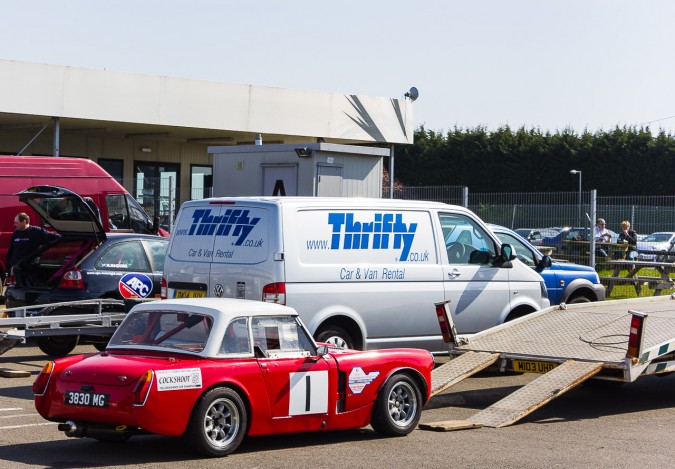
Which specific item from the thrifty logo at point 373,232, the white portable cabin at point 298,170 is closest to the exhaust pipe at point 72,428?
the thrifty logo at point 373,232

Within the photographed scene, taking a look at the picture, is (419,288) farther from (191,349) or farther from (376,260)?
(191,349)

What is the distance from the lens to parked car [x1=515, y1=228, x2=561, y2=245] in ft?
86.0

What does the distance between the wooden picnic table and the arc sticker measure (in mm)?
10210

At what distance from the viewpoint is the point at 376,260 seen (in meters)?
13.0

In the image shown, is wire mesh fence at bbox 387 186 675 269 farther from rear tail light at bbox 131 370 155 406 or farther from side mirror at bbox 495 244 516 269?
rear tail light at bbox 131 370 155 406

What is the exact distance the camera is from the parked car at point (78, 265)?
49.6 feet

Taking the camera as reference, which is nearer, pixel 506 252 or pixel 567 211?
pixel 506 252

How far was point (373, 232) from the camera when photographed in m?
13.1

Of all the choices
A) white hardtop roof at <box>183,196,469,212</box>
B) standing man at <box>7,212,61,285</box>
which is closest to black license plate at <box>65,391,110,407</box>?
white hardtop roof at <box>183,196,469,212</box>

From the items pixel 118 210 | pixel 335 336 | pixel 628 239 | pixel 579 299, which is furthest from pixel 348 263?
pixel 628 239

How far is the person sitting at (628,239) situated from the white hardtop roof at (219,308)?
55.8 ft

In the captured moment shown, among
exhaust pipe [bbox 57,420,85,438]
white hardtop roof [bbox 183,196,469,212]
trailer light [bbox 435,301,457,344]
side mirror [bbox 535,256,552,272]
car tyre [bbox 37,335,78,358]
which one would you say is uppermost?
white hardtop roof [bbox 183,196,469,212]

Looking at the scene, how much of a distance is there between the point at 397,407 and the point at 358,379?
568mm

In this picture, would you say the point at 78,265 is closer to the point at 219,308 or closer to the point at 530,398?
the point at 219,308
